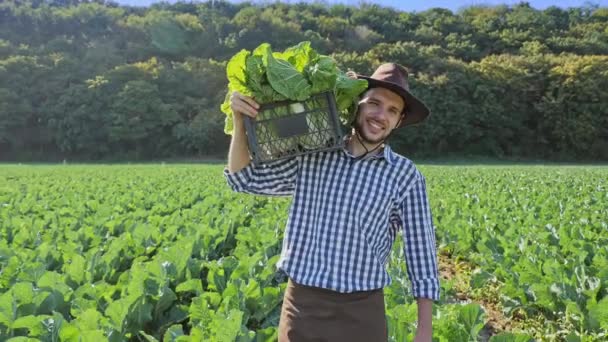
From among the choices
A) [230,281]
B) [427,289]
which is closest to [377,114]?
[427,289]

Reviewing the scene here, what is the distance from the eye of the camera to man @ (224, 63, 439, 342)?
6.70 ft

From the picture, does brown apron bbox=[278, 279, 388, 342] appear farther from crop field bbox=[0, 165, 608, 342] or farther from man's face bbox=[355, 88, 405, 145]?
man's face bbox=[355, 88, 405, 145]

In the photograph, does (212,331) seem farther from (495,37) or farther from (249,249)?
(495,37)

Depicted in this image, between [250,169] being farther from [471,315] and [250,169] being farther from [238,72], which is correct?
[471,315]

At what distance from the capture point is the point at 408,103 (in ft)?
7.18

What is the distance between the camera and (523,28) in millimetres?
69000

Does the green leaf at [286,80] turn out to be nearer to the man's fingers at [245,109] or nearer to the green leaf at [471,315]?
the man's fingers at [245,109]

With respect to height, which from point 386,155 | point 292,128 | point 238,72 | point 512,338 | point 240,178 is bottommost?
point 512,338

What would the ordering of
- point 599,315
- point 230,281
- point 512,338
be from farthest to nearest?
point 230,281 < point 599,315 < point 512,338

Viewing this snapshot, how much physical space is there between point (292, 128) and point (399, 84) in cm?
49

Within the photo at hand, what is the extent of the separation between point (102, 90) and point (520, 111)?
3915 centimetres

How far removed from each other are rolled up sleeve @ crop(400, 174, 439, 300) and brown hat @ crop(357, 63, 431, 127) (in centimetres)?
32

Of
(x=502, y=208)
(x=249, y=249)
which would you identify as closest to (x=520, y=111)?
(x=502, y=208)

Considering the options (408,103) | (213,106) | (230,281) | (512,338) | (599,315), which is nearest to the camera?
(408,103)
